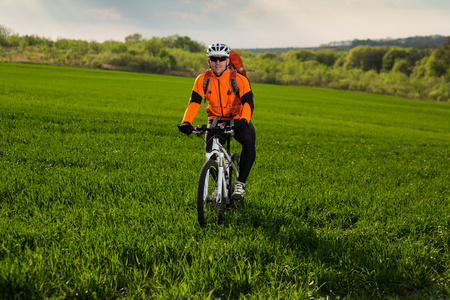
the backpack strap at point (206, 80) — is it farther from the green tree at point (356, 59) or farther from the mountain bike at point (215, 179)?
the green tree at point (356, 59)

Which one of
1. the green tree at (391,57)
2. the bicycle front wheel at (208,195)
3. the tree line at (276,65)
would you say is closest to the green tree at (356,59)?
the tree line at (276,65)

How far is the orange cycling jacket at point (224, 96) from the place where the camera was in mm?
5027

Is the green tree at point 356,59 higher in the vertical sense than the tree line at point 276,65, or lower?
higher

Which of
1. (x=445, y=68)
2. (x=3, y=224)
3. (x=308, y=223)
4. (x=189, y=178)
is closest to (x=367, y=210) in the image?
(x=308, y=223)

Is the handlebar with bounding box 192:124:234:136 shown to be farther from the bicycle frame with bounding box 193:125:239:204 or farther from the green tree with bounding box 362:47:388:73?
the green tree with bounding box 362:47:388:73

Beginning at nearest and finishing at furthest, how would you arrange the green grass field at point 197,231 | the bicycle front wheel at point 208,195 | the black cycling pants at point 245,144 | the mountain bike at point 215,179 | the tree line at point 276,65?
1. the green grass field at point 197,231
2. the bicycle front wheel at point 208,195
3. the mountain bike at point 215,179
4. the black cycling pants at point 245,144
5. the tree line at point 276,65

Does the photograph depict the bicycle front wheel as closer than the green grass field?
No

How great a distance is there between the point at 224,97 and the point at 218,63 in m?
0.53

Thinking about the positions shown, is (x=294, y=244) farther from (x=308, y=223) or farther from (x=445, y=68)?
(x=445, y=68)

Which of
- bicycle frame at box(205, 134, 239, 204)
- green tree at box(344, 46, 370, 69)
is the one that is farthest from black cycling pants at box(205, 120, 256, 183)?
green tree at box(344, 46, 370, 69)

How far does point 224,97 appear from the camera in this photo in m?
5.11

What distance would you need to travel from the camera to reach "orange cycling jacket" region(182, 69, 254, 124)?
5027 mm

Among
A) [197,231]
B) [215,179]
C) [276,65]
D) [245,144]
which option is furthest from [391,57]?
[197,231]

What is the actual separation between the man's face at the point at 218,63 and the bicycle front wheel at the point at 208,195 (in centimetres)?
136
